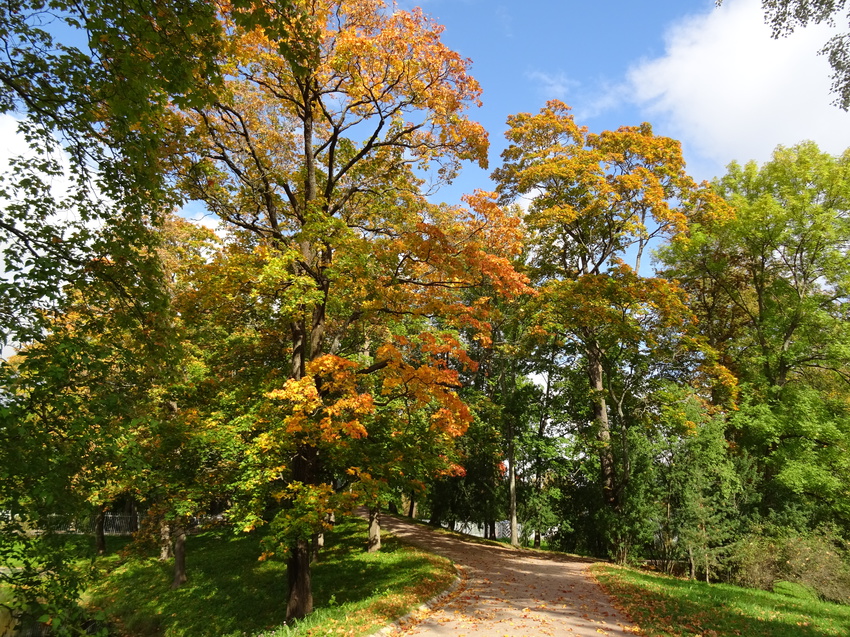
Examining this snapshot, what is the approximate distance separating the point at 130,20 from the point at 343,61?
543 cm

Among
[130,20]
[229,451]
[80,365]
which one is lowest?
[229,451]

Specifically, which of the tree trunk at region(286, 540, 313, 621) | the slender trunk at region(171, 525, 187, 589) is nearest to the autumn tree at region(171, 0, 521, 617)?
the tree trunk at region(286, 540, 313, 621)

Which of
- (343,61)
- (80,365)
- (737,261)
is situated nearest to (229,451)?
(80,365)

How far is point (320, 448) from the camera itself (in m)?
9.44

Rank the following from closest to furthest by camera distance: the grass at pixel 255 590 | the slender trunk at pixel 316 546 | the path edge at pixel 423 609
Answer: the path edge at pixel 423 609 → the grass at pixel 255 590 → the slender trunk at pixel 316 546

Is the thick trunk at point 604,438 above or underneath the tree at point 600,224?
underneath

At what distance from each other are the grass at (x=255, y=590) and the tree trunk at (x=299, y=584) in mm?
518

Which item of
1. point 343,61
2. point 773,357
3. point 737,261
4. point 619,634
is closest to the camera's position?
point 619,634

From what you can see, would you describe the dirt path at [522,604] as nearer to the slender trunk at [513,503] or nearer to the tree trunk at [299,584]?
the tree trunk at [299,584]

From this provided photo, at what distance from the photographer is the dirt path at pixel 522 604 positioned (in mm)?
7465

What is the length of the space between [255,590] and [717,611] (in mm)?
11830

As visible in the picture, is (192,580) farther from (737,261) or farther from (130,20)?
(737,261)

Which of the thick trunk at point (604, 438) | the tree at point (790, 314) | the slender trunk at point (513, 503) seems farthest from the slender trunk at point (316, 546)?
the tree at point (790, 314)

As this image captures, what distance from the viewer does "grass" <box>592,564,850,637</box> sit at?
24.7 feet
